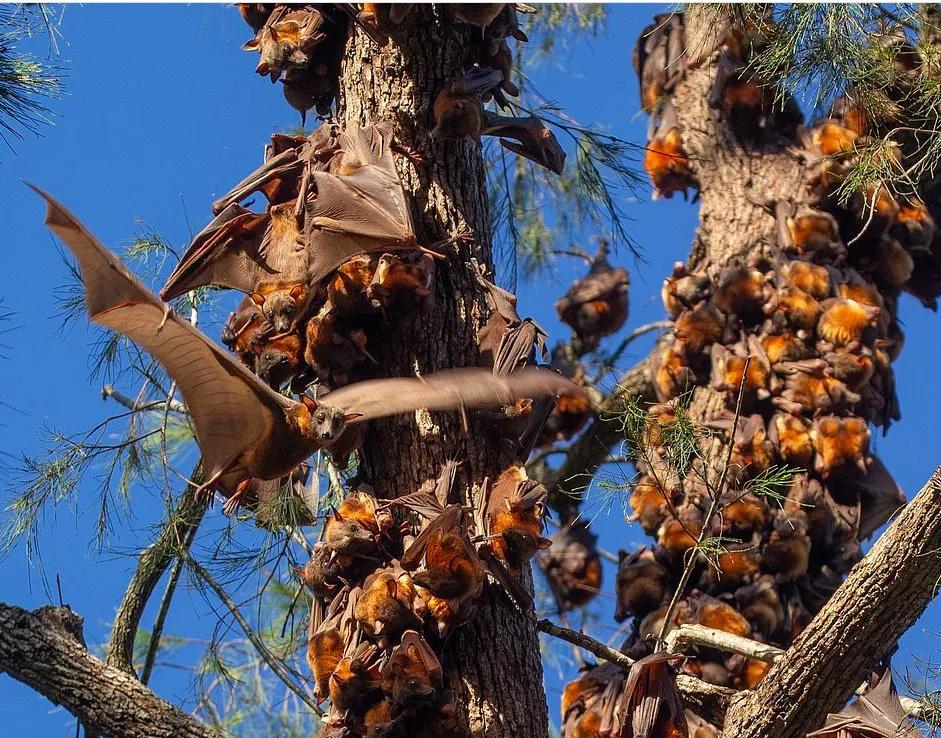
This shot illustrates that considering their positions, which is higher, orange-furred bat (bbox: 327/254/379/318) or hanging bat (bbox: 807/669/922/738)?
orange-furred bat (bbox: 327/254/379/318)

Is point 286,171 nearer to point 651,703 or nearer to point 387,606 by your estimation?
point 387,606

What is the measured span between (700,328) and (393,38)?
1930 mm

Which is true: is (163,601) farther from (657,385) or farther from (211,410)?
(657,385)

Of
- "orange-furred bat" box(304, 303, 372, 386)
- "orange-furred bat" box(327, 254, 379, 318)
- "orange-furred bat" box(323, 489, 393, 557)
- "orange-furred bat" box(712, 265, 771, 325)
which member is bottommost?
"orange-furred bat" box(323, 489, 393, 557)

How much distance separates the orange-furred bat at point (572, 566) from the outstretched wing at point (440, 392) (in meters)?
2.50

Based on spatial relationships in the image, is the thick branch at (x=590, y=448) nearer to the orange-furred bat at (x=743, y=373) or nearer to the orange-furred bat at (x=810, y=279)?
the orange-furred bat at (x=743, y=373)

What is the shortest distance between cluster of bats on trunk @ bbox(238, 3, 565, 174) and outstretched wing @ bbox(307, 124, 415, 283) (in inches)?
10.1

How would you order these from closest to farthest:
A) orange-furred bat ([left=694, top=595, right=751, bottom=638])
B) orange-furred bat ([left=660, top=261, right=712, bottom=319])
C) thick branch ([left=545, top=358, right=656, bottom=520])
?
orange-furred bat ([left=694, top=595, right=751, bottom=638])
orange-furred bat ([left=660, top=261, right=712, bottom=319])
thick branch ([left=545, top=358, right=656, bottom=520])

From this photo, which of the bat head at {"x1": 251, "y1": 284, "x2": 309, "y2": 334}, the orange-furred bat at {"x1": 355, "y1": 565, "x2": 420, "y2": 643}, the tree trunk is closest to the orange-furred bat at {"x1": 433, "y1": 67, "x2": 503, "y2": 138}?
the tree trunk

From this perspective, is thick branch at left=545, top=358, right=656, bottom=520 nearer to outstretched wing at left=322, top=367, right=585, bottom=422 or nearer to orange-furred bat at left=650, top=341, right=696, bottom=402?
orange-furred bat at left=650, top=341, right=696, bottom=402

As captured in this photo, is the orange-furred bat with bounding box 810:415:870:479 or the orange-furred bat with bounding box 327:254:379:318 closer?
the orange-furred bat with bounding box 327:254:379:318

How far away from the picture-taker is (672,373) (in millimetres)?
4777

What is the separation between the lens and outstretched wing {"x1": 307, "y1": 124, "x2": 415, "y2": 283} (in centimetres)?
298

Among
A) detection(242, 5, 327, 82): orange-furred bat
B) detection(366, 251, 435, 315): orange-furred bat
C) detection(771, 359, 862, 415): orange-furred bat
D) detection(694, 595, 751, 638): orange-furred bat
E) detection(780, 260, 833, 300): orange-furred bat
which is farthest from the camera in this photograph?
detection(780, 260, 833, 300): orange-furred bat
